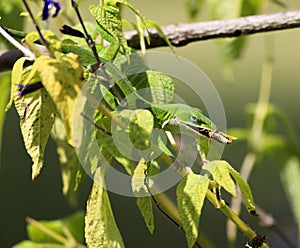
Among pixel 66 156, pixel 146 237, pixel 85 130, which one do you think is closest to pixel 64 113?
pixel 85 130

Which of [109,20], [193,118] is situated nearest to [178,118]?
[193,118]

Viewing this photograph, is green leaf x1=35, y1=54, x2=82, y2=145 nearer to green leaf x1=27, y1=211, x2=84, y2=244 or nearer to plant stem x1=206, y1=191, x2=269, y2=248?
plant stem x1=206, y1=191, x2=269, y2=248

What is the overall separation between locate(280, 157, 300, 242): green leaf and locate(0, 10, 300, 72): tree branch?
396 millimetres

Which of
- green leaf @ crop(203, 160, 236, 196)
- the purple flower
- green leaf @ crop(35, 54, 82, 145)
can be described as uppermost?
the purple flower

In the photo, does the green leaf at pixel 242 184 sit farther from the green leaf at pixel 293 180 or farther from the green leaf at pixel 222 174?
the green leaf at pixel 293 180

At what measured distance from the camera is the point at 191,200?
567 mm

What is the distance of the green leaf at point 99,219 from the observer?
0.60 metres

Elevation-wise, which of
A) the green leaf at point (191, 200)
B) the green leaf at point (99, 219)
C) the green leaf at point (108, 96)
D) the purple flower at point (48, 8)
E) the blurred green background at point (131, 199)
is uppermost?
the purple flower at point (48, 8)

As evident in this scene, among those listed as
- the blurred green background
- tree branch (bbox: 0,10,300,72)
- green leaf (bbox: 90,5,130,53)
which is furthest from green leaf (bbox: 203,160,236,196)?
the blurred green background

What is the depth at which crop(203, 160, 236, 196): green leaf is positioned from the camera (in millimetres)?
577

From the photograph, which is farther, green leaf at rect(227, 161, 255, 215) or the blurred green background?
the blurred green background

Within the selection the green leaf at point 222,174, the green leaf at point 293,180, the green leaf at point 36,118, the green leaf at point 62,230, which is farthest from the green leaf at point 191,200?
the green leaf at point 293,180

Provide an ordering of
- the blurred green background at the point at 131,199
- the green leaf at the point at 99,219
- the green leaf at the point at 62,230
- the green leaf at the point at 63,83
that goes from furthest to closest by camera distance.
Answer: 1. the blurred green background at the point at 131,199
2. the green leaf at the point at 62,230
3. the green leaf at the point at 99,219
4. the green leaf at the point at 63,83

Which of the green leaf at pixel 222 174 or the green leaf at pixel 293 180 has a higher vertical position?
the green leaf at pixel 222 174
